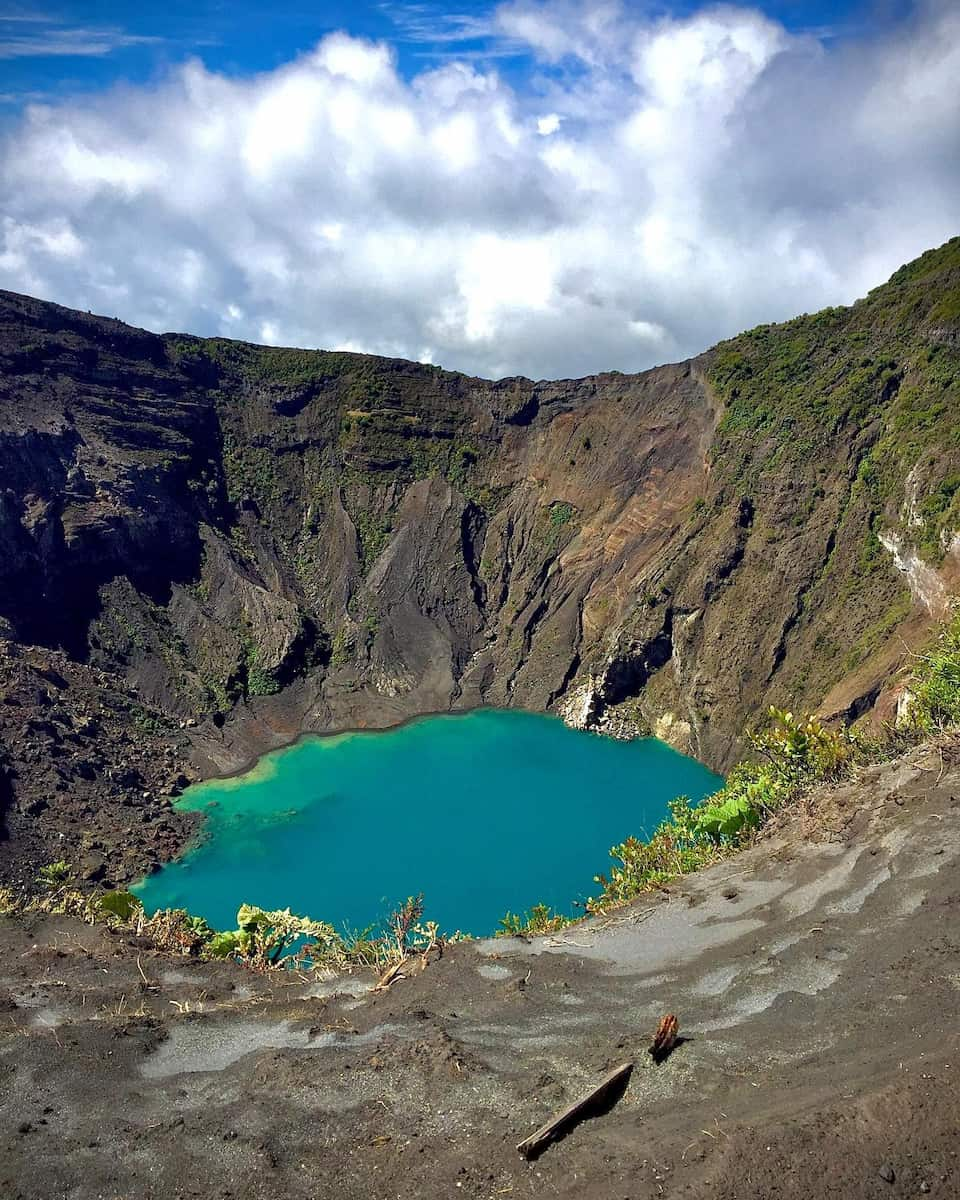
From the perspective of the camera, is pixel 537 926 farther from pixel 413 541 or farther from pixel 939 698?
pixel 413 541

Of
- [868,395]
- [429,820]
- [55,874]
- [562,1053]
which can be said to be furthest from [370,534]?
[562,1053]

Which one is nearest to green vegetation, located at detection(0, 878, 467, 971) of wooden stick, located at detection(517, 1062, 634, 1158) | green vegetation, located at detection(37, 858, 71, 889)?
wooden stick, located at detection(517, 1062, 634, 1158)

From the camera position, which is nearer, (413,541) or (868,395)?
(868,395)

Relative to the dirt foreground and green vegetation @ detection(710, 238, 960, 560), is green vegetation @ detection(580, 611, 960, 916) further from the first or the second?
green vegetation @ detection(710, 238, 960, 560)

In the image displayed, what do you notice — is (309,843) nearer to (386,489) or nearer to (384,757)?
(384,757)

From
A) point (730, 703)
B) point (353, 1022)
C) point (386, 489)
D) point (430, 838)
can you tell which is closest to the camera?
point (353, 1022)

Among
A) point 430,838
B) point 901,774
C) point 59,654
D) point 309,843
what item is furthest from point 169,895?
point 901,774
